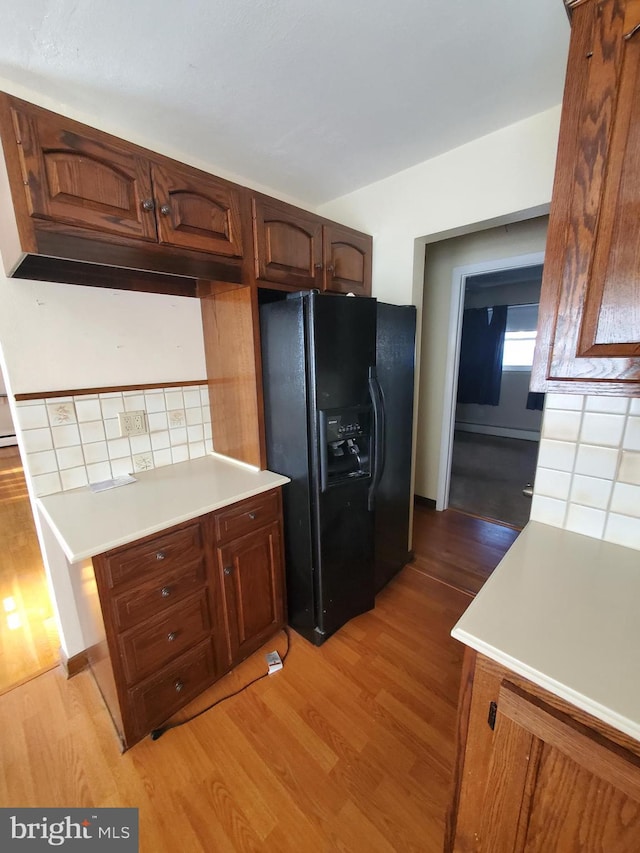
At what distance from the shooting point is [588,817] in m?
0.65

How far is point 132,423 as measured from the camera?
1.67 metres

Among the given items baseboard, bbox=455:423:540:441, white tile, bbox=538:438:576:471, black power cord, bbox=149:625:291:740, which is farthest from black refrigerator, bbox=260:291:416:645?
baseboard, bbox=455:423:540:441

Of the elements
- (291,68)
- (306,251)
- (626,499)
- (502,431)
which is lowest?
(502,431)

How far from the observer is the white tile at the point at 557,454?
1.11 m

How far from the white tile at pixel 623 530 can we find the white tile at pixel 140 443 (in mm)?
1899

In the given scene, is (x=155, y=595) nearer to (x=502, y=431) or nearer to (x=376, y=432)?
(x=376, y=432)

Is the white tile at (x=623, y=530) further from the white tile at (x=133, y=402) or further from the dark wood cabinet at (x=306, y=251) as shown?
the white tile at (x=133, y=402)

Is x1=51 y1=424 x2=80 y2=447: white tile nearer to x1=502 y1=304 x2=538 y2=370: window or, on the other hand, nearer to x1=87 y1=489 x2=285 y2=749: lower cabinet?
x1=87 y1=489 x2=285 y2=749: lower cabinet

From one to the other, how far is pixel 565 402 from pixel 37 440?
197 centimetres

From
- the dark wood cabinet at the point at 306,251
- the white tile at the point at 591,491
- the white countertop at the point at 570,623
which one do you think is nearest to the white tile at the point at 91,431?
the dark wood cabinet at the point at 306,251

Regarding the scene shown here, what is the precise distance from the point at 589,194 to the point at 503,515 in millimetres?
2972

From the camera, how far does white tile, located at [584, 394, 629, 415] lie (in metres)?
1.00

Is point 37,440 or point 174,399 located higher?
point 174,399

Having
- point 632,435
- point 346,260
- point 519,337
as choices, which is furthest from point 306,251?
point 519,337
